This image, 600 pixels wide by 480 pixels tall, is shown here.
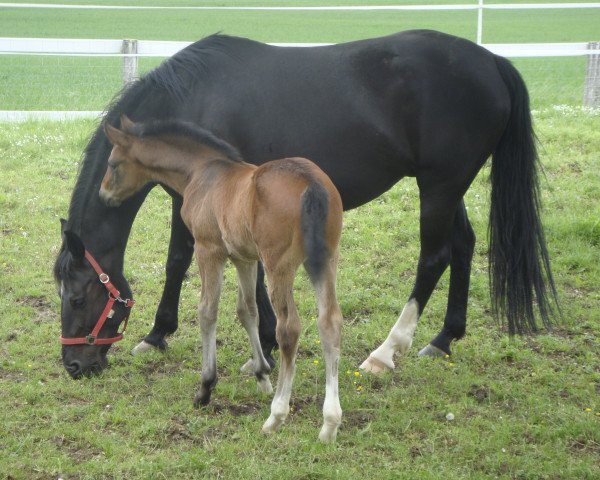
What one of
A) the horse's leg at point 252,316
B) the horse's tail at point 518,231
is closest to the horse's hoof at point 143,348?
the horse's leg at point 252,316

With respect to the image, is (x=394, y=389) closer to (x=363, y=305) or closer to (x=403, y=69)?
(x=363, y=305)

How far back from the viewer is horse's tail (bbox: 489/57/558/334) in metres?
5.25

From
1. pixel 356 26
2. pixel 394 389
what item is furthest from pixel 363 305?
pixel 356 26

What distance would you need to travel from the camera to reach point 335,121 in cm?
499

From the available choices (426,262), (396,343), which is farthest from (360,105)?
(396,343)

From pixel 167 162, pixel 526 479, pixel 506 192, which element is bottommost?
pixel 526 479

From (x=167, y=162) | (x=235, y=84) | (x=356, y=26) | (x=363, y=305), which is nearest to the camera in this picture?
(x=167, y=162)

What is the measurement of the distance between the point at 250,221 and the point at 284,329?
55 cm

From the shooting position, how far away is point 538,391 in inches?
189

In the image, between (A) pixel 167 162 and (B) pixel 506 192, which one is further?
(B) pixel 506 192

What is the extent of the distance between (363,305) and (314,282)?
2341 mm

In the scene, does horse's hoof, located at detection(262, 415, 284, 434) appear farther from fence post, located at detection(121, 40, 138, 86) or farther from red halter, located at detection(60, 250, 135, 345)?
fence post, located at detection(121, 40, 138, 86)

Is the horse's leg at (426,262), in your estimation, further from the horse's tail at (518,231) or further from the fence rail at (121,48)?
the fence rail at (121,48)

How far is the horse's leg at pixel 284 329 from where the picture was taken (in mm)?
4000
